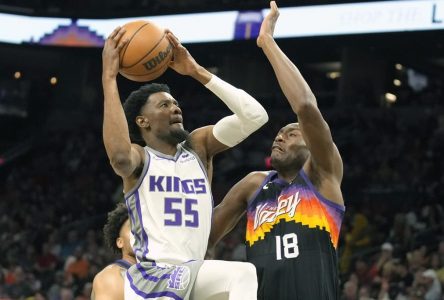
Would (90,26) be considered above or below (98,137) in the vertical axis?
above

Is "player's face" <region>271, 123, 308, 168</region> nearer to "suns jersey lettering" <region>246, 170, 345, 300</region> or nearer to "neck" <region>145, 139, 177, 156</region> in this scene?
"suns jersey lettering" <region>246, 170, 345, 300</region>

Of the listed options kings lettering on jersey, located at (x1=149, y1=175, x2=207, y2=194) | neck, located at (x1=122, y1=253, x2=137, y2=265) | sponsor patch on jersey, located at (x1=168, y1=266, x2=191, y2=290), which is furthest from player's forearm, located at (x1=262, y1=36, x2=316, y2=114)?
neck, located at (x1=122, y1=253, x2=137, y2=265)

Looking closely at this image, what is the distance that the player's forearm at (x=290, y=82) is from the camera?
178 inches

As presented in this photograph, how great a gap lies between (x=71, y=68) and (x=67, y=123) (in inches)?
Result: 61.3

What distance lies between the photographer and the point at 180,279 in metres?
4.15

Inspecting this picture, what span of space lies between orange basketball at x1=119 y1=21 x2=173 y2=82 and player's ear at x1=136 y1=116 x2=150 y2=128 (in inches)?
7.8

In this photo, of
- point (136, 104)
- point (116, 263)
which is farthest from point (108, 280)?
point (136, 104)

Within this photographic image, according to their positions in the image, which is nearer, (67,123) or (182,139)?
(182,139)

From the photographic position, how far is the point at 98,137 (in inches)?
782

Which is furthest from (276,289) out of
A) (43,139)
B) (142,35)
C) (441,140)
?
(43,139)

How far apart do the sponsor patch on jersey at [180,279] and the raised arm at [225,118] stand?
71 cm

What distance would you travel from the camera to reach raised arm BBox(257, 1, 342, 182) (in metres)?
4.50

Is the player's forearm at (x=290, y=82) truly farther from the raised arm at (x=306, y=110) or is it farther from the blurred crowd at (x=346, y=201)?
the blurred crowd at (x=346, y=201)

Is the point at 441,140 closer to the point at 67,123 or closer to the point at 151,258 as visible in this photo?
the point at 67,123
